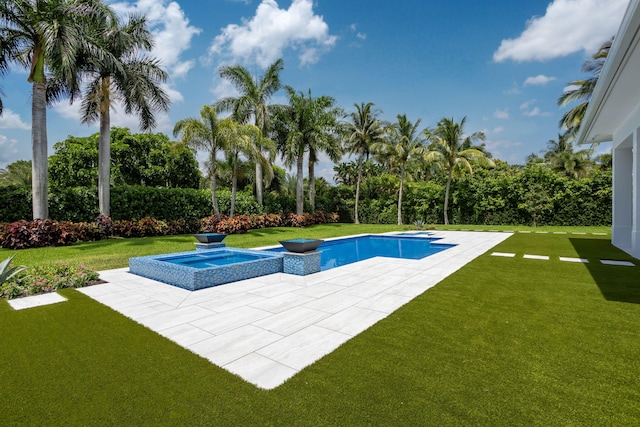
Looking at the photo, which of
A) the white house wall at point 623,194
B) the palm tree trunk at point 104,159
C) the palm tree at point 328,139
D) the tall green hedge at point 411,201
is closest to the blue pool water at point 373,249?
the white house wall at point 623,194

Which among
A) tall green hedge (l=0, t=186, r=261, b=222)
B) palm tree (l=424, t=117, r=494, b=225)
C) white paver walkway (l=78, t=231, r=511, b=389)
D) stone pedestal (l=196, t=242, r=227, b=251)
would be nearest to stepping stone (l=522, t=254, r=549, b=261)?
white paver walkway (l=78, t=231, r=511, b=389)

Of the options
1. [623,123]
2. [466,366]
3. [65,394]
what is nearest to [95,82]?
[65,394]

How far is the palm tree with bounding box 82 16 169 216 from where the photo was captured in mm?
13477

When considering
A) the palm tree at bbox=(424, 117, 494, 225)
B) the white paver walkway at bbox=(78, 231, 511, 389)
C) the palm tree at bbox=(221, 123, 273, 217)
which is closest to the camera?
the white paver walkway at bbox=(78, 231, 511, 389)

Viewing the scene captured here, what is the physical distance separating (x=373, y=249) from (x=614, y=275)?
7.50 meters

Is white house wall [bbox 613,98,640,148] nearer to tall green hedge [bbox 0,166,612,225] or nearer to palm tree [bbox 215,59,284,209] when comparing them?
tall green hedge [bbox 0,166,612,225]

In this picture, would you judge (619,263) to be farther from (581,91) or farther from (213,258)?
(581,91)

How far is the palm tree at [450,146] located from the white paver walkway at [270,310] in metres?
17.3

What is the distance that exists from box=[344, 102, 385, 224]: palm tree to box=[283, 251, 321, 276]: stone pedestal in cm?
1875

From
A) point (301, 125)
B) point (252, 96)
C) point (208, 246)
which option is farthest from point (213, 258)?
point (301, 125)

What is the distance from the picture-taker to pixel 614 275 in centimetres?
682

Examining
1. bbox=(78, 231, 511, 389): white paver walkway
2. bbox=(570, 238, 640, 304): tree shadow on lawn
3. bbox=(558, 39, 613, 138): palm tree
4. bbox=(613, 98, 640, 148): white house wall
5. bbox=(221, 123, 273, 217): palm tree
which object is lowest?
bbox=(78, 231, 511, 389): white paver walkway

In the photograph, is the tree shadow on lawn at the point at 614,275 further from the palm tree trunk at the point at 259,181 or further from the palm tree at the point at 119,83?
the palm tree at the point at 119,83

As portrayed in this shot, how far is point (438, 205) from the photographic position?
83.3 ft
